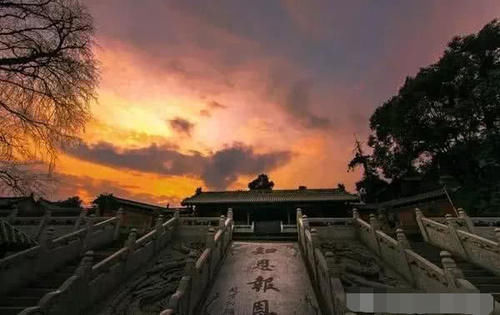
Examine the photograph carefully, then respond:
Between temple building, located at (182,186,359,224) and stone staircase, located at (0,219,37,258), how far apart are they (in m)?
15.8

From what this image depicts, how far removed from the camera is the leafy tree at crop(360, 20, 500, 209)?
Answer: 23.8m

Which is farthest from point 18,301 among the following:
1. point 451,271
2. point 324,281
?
point 451,271

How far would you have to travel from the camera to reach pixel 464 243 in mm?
11477

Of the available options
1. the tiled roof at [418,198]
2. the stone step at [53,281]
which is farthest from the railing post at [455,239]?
the stone step at [53,281]

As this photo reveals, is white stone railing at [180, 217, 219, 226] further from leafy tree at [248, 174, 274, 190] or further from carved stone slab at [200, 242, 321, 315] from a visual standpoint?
leafy tree at [248, 174, 274, 190]

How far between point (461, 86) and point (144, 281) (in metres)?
29.7

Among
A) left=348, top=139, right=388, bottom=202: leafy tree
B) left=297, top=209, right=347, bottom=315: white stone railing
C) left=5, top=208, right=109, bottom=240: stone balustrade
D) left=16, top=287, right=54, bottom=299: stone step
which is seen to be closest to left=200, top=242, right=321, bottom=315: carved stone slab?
left=297, top=209, right=347, bottom=315: white stone railing

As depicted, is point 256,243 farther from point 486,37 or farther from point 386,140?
point 486,37

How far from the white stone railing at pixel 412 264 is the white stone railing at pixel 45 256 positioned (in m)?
10.7

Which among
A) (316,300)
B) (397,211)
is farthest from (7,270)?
(397,211)

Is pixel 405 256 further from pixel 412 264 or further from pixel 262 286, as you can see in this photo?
pixel 262 286

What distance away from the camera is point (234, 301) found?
9.34m

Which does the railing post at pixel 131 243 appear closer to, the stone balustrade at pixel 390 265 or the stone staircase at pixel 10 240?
the stone staircase at pixel 10 240

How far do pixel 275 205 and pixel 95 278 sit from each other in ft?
55.3
